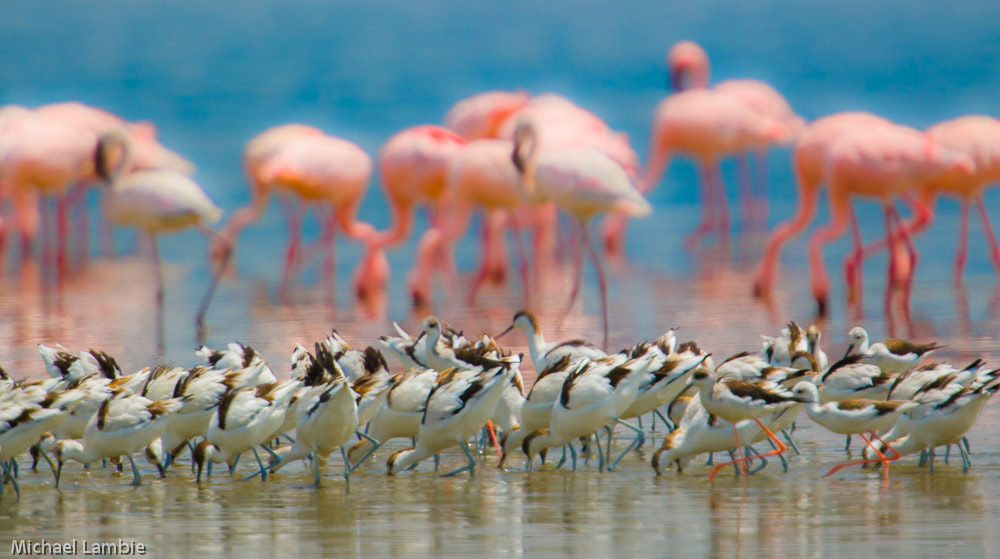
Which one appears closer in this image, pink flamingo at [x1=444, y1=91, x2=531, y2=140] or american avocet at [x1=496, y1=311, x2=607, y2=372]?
american avocet at [x1=496, y1=311, x2=607, y2=372]

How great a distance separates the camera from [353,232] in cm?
1402

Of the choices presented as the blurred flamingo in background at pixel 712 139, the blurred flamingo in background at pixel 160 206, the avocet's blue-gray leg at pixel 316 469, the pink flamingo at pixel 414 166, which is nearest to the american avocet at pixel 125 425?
the avocet's blue-gray leg at pixel 316 469

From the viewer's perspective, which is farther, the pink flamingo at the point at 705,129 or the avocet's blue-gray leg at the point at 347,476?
the pink flamingo at the point at 705,129

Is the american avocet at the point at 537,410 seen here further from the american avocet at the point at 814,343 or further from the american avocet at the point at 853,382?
the american avocet at the point at 814,343

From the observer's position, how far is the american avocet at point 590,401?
590 centimetres

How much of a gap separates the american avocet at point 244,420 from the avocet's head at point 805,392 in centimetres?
209

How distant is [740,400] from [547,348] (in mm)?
1909

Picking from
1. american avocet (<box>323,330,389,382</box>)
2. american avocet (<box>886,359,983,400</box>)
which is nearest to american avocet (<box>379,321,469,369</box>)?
american avocet (<box>323,330,389,382</box>)

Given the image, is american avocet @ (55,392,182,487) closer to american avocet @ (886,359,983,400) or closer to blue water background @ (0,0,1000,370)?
american avocet @ (886,359,983,400)

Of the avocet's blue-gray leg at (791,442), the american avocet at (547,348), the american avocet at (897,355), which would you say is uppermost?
the american avocet at (547,348)

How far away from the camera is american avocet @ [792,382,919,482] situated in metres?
5.72

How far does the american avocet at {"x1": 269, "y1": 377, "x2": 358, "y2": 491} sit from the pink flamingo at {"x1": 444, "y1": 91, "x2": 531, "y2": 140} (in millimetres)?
10102

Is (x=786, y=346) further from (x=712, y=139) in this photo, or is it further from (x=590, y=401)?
(x=712, y=139)

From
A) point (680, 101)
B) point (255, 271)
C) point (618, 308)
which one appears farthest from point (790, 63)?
point (618, 308)
